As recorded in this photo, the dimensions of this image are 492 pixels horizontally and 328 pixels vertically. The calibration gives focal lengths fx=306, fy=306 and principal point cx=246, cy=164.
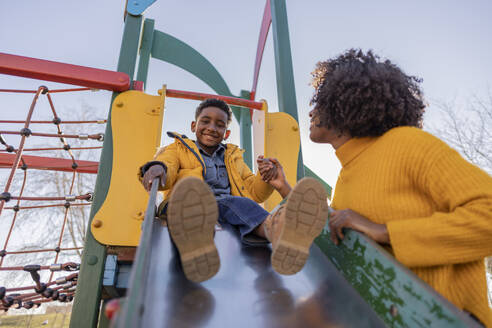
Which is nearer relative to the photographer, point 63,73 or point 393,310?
point 393,310

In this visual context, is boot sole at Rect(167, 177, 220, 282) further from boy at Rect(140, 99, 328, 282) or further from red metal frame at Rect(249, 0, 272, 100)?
red metal frame at Rect(249, 0, 272, 100)

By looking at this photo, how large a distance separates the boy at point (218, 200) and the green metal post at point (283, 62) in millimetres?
810

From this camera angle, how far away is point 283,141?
2.60m

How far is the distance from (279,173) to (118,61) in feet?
5.24

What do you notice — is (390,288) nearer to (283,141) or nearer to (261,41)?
(283,141)

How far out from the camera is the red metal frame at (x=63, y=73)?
193 centimetres

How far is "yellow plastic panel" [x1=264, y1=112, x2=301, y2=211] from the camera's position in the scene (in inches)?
99.6

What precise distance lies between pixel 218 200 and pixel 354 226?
786 mm

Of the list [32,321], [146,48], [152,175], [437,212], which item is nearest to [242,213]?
[152,175]

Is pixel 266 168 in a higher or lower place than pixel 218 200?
higher

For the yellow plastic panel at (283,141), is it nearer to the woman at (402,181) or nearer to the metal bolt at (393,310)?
the woman at (402,181)

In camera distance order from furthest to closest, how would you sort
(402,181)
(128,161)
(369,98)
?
(128,161)
(369,98)
(402,181)

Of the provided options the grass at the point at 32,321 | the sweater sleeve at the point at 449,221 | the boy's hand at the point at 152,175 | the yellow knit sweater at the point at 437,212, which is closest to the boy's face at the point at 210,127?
the boy's hand at the point at 152,175

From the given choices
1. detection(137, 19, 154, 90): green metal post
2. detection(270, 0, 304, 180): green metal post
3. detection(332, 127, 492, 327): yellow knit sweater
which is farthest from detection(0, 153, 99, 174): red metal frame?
detection(332, 127, 492, 327): yellow knit sweater
